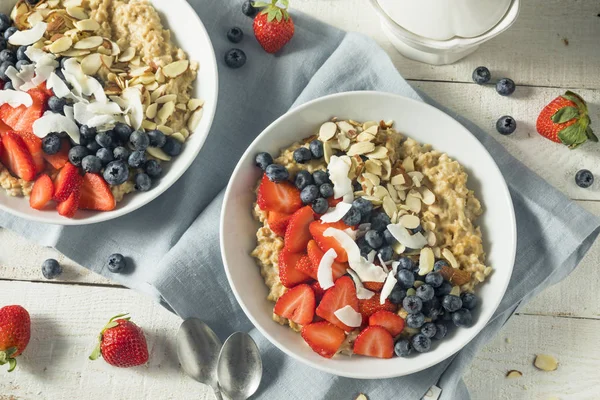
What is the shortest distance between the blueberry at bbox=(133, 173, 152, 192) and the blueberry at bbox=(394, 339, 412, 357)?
32.6 inches

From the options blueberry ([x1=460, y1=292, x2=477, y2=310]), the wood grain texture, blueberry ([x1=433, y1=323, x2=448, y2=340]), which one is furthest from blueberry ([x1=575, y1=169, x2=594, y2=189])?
blueberry ([x1=433, y1=323, x2=448, y2=340])

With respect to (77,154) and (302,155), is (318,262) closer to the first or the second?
(302,155)

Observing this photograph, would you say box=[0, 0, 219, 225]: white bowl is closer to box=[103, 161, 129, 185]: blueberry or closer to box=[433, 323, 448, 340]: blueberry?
box=[103, 161, 129, 185]: blueberry

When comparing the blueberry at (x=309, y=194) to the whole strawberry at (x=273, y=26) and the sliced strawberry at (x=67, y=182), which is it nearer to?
the whole strawberry at (x=273, y=26)

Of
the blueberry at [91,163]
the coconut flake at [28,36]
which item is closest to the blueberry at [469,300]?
the blueberry at [91,163]

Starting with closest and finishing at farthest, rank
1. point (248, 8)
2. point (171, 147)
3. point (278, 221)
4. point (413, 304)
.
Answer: point (413, 304) → point (278, 221) → point (171, 147) → point (248, 8)

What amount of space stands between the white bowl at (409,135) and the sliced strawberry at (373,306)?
138 millimetres

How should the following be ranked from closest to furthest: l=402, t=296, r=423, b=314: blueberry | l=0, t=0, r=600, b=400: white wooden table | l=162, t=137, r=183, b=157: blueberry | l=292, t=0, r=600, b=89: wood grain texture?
l=402, t=296, r=423, b=314: blueberry
l=162, t=137, r=183, b=157: blueberry
l=0, t=0, r=600, b=400: white wooden table
l=292, t=0, r=600, b=89: wood grain texture

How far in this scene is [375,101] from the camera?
6.58ft

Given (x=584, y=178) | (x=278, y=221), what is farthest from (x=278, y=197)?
(x=584, y=178)

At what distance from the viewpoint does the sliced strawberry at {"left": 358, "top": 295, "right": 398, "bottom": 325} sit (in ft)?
6.17

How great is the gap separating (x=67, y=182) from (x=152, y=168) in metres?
0.24

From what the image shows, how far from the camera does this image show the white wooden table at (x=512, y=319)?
7.11 ft

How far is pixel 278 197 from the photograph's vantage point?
1927 mm
